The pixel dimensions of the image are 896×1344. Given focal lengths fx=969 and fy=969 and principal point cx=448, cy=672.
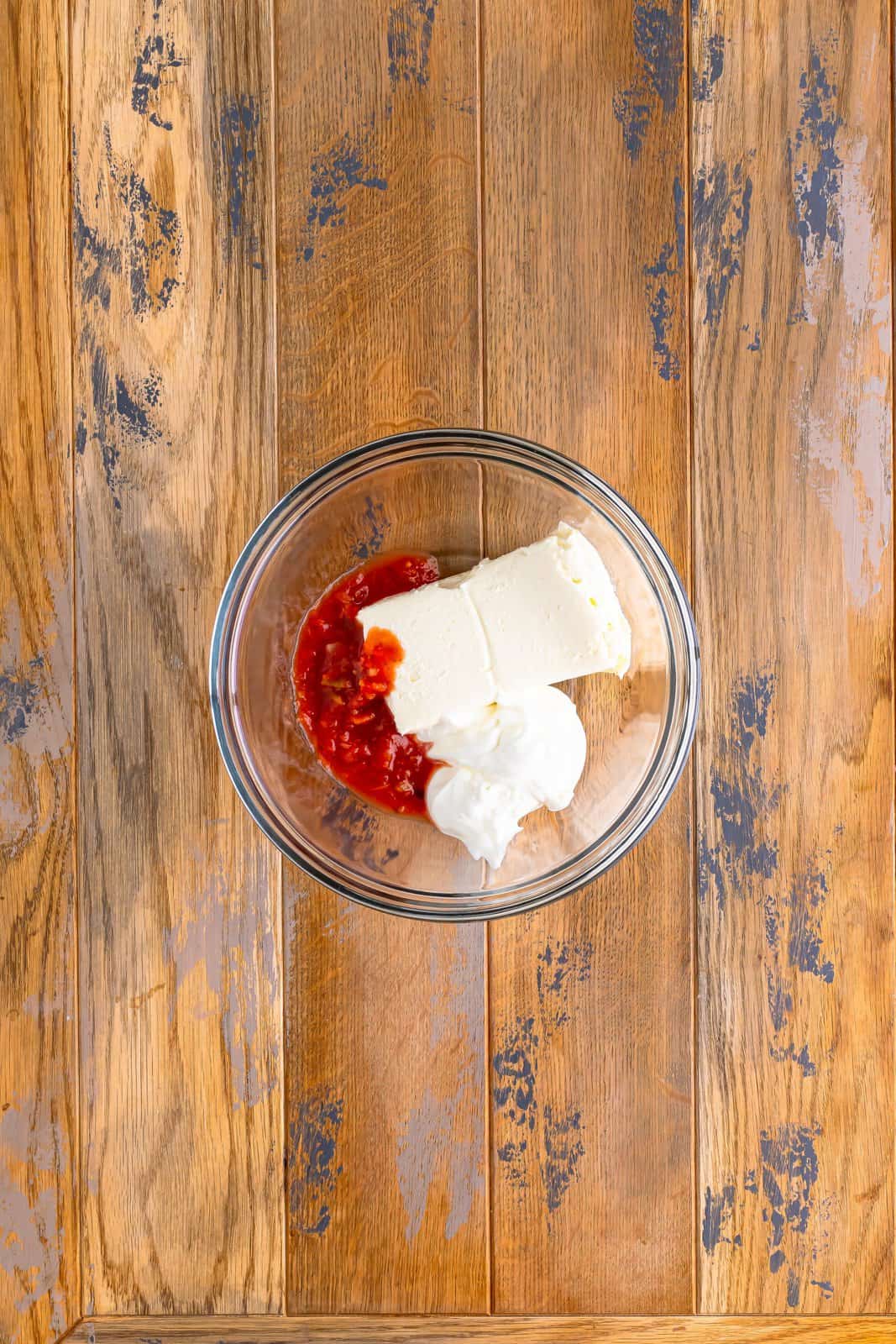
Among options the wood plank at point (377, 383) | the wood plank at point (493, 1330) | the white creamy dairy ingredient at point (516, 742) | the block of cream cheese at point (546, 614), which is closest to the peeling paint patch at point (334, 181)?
the wood plank at point (377, 383)

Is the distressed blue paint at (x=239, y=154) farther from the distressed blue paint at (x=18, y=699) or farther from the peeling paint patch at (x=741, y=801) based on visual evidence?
the peeling paint patch at (x=741, y=801)

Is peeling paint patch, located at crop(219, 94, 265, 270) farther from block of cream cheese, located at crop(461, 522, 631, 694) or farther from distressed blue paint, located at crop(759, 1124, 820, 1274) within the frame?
distressed blue paint, located at crop(759, 1124, 820, 1274)

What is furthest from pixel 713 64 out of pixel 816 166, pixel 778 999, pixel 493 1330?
pixel 493 1330

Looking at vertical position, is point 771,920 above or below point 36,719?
below

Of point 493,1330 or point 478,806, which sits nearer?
point 478,806

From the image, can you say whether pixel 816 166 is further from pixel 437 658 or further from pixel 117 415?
pixel 117 415

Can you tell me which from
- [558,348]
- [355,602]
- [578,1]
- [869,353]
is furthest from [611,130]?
[355,602]

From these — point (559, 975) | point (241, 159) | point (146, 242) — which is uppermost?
point (241, 159)
